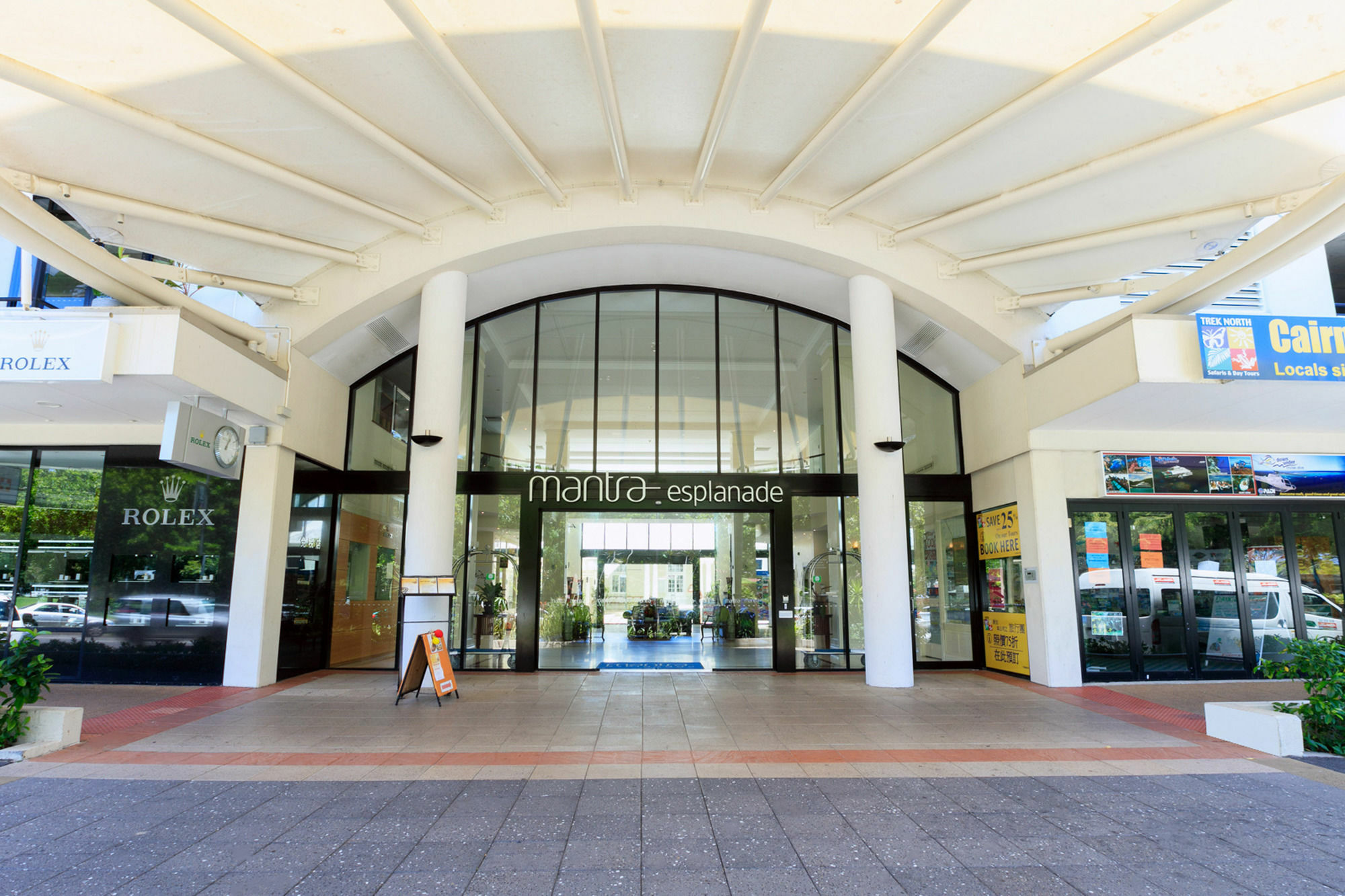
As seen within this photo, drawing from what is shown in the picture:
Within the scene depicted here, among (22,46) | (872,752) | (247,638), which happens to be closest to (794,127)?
(872,752)

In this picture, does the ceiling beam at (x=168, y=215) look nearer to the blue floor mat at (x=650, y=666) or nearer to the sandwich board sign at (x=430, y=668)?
the sandwich board sign at (x=430, y=668)

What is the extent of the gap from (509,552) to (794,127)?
23.0ft

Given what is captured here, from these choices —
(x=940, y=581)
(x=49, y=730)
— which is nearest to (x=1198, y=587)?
(x=940, y=581)

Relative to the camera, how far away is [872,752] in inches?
246

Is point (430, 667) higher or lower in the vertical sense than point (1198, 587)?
lower

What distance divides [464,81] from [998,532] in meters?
9.22

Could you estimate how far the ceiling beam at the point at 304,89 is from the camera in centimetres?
592

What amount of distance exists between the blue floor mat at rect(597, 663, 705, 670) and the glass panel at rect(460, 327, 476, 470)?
369cm

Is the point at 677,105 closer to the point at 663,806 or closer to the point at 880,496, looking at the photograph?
the point at 880,496

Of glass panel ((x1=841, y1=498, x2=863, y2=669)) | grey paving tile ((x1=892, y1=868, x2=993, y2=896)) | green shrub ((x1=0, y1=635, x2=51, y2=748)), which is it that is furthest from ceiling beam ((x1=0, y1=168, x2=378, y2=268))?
grey paving tile ((x1=892, y1=868, x2=993, y2=896))

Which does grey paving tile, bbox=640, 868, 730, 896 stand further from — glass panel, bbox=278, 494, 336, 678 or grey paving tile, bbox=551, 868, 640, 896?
Result: glass panel, bbox=278, 494, 336, 678

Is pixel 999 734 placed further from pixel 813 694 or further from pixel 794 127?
pixel 794 127

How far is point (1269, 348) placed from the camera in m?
8.00

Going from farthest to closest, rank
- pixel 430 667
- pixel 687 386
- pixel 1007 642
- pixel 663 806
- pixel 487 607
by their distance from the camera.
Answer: pixel 687 386, pixel 487 607, pixel 1007 642, pixel 430 667, pixel 663 806
